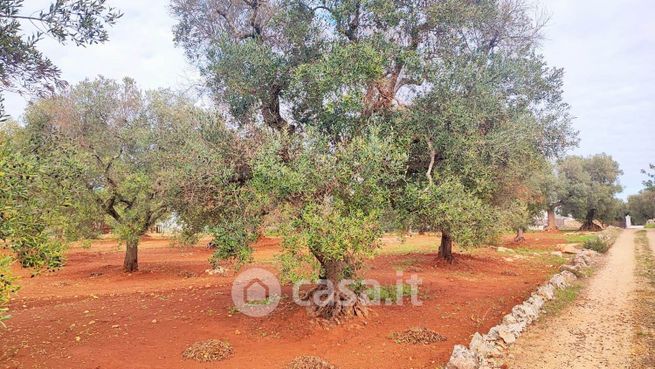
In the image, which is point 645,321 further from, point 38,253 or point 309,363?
point 38,253

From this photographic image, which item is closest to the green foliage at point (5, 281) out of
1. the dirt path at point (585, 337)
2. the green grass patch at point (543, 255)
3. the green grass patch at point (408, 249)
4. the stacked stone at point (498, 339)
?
the stacked stone at point (498, 339)

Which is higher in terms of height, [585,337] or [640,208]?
[640,208]

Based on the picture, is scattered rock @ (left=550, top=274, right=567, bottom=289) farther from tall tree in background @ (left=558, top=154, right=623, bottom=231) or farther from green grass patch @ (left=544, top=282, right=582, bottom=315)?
tall tree in background @ (left=558, top=154, right=623, bottom=231)

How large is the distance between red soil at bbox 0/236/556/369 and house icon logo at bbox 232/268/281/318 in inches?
13.7

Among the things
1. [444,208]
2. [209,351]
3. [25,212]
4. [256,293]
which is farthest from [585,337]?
[25,212]

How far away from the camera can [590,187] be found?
53.4 metres

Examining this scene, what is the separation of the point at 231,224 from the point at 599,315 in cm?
1035

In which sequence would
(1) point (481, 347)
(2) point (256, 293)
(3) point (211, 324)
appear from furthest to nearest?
Result: (2) point (256, 293)
(3) point (211, 324)
(1) point (481, 347)

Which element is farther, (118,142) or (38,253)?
(118,142)

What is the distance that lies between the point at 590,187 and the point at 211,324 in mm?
55474

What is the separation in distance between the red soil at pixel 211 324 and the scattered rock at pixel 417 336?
22cm

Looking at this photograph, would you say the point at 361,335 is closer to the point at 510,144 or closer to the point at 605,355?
the point at 605,355

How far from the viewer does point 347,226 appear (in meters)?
8.52

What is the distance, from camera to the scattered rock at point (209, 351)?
8750 millimetres
